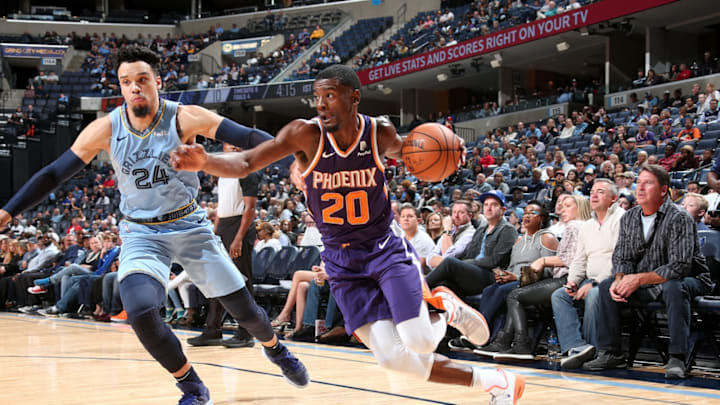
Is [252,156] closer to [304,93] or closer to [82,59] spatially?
[304,93]

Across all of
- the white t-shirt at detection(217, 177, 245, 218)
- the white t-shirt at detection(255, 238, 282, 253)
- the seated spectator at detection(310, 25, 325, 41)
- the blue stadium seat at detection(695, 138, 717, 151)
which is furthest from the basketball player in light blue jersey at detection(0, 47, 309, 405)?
the seated spectator at detection(310, 25, 325, 41)

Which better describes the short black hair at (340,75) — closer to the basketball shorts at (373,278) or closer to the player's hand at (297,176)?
the player's hand at (297,176)

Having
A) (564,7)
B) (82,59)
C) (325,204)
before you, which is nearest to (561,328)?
(325,204)

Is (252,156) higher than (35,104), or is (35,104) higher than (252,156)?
(35,104)

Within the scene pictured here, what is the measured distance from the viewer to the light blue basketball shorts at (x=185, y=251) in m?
3.51

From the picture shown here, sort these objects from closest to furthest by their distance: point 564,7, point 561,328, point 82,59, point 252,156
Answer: point 252,156 → point 561,328 → point 564,7 → point 82,59

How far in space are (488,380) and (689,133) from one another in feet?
33.9

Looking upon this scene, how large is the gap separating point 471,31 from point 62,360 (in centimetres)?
1851

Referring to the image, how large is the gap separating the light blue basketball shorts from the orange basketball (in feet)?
3.82

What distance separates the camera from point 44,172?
338 centimetres

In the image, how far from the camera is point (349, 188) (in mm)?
3162

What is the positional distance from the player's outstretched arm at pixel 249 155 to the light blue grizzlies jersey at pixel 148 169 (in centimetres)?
76

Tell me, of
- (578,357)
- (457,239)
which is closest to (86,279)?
(457,239)

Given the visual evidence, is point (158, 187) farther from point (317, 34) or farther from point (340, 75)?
point (317, 34)
